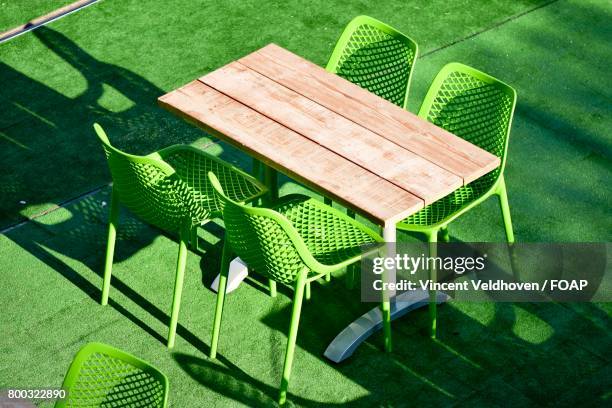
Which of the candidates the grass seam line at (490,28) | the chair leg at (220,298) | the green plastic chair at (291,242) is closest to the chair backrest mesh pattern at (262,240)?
the green plastic chair at (291,242)

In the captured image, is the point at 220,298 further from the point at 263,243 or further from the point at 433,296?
the point at 433,296

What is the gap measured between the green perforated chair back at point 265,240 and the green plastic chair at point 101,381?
0.91m

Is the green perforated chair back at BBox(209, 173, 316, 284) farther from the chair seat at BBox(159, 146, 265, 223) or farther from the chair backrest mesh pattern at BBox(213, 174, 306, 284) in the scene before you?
the chair seat at BBox(159, 146, 265, 223)

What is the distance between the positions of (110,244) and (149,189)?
57cm

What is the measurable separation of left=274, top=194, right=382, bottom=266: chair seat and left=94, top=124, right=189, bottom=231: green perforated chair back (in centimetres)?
53

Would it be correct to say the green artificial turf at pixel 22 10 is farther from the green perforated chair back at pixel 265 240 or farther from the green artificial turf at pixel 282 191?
the green perforated chair back at pixel 265 240

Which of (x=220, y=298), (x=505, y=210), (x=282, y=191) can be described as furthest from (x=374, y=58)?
(x=220, y=298)

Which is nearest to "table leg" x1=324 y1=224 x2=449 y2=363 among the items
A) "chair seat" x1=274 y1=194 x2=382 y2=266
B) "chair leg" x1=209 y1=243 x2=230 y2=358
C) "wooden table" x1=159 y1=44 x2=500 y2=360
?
"wooden table" x1=159 y1=44 x2=500 y2=360

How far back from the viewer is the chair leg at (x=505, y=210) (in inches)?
240

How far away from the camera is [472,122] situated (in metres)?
6.31

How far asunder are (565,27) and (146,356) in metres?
4.07

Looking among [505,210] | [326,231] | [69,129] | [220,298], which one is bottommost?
[69,129]

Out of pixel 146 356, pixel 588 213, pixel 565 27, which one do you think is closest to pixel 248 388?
pixel 146 356

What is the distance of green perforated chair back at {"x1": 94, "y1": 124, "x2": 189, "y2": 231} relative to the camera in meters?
5.63
